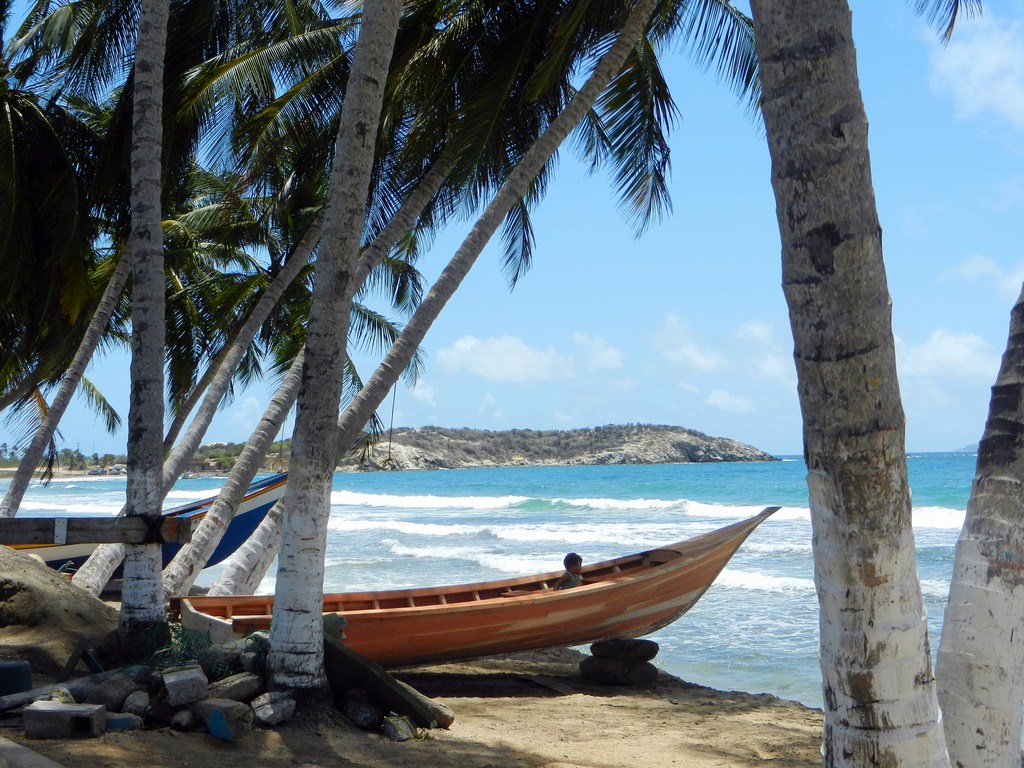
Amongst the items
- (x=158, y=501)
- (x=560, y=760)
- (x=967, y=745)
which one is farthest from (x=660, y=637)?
(x=967, y=745)

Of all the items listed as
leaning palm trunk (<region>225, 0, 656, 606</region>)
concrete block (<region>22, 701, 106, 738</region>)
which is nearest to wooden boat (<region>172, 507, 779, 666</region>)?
leaning palm trunk (<region>225, 0, 656, 606</region>)

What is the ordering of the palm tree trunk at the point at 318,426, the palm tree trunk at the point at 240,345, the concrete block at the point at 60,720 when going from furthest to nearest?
1. the palm tree trunk at the point at 240,345
2. the palm tree trunk at the point at 318,426
3. the concrete block at the point at 60,720

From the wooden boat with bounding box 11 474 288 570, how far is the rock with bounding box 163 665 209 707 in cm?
617

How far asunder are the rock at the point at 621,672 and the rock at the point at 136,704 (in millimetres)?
4158

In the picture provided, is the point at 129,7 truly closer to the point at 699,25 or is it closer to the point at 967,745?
the point at 699,25

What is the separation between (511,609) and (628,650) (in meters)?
1.31

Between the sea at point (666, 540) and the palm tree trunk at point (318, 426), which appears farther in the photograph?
the sea at point (666, 540)

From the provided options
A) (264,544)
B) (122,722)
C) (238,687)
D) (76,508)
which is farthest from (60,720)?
(76,508)

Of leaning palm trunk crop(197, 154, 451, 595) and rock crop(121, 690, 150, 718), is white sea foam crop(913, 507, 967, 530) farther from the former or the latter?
rock crop(121, 690, 150, 718)

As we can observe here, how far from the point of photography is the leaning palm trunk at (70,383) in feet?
30.2

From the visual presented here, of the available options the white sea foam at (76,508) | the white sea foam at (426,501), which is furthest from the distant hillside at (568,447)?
the white sea foam at (76,508)

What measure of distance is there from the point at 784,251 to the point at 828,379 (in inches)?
11.8

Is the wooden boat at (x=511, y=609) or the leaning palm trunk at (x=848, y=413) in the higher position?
the leaning palm trunk at (x=848, y=413)

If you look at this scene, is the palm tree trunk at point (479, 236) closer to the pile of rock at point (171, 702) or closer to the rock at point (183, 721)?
the pile of rock at point (171, 702)
